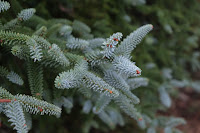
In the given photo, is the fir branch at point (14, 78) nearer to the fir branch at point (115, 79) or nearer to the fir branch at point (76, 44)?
the fir branch at point (76, 44)

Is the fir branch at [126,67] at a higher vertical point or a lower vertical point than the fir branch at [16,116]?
higher

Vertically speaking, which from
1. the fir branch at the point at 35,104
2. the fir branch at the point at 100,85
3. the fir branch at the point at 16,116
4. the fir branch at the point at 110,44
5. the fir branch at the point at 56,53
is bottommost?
the fir branch at the point at 16,116

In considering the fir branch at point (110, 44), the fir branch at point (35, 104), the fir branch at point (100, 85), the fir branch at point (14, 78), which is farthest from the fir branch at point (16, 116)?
the fir branch at point (110, 44)

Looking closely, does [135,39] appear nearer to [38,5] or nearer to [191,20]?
[38,5]

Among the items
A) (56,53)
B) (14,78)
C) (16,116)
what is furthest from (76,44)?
(16,116)

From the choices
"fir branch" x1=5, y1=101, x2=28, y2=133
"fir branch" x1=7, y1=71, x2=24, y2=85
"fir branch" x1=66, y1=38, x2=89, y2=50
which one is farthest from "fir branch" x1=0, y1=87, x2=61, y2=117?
"fir branch" x1=66, y1=38, x2=89, y2=50

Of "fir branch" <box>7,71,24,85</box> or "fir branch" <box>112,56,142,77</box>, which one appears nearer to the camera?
"fir branch" <box>112,56,142,77</box>

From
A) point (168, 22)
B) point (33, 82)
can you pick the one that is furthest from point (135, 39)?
point (168, 22)

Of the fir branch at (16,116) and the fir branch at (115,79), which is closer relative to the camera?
the fir branch at (16,116)

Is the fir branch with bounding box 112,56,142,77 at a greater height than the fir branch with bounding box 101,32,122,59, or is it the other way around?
the fir branch with bounding box 101,32,122,59

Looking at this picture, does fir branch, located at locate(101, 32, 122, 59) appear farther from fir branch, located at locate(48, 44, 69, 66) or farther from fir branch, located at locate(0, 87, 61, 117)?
fir branch, located at locate(0, 87, 61, 117)

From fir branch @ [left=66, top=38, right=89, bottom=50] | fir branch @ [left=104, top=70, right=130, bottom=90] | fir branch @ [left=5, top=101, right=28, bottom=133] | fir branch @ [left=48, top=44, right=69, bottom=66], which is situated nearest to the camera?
fir branch @ [left=5, top=101, right=28, bottom=133]
